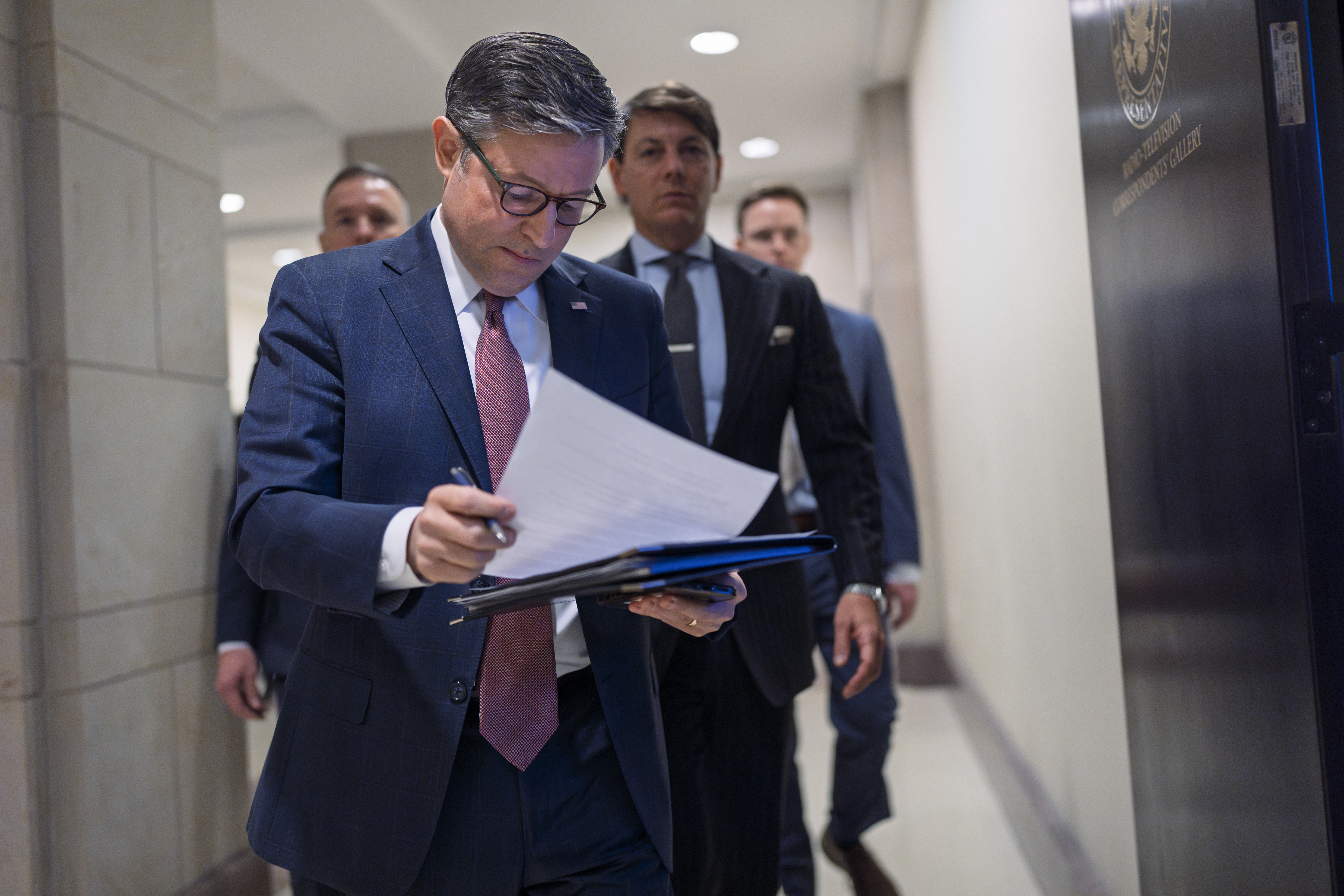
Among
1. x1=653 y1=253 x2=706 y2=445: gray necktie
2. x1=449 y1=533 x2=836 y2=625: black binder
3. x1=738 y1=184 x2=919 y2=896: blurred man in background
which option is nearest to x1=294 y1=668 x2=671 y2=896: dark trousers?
x1=449 y1=533 x2=836 y2=625: black binder

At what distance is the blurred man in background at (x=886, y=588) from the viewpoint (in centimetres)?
299

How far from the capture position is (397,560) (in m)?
1.01

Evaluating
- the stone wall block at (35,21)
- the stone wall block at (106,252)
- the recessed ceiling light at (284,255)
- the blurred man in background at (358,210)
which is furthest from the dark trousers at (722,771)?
the recessed ceiling light at (284,255)

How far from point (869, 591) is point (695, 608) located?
947mm

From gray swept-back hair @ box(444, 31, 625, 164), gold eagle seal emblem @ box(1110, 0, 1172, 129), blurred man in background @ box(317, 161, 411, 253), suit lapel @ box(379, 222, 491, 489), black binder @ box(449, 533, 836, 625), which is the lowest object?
black binder @ box(449, 533, 836, 625)

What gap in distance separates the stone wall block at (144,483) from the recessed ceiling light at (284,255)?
7.18 meters

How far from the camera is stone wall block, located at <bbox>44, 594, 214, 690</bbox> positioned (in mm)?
2285

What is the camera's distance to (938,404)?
18.5 ft

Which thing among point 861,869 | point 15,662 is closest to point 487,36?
point 15,662

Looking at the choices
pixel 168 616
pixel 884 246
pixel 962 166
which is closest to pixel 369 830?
pixel 168 616

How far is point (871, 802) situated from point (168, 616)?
207 cm

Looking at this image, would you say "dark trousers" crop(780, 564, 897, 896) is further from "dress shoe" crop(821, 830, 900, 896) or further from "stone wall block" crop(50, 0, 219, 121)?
"stone wall block" crop(50, 0, 219, 121)

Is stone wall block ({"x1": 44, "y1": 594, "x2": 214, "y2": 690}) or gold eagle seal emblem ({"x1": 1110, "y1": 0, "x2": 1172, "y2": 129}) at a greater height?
gold eagle seal emblem ({"x1": 1110, "y1": 0, "x2": 1172, "y2": 129})

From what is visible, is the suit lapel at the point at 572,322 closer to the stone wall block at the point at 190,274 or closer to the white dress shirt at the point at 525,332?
the white dress shirt at the point at 525,332
